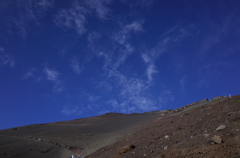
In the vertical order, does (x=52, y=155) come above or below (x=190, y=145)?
above

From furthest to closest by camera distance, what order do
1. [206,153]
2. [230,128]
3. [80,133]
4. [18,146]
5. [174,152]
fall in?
[80,133]
[18,146]
[230,128]
[174,152]
[206,153]

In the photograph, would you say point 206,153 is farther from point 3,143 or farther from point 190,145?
point 3,143

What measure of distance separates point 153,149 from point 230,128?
301cm

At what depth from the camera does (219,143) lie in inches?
227

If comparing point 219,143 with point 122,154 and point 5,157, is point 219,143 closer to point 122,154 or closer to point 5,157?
point 122,154

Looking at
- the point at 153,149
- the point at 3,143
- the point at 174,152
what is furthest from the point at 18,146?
the point at 174,152

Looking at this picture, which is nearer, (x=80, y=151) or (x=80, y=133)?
(x=80, y=151)

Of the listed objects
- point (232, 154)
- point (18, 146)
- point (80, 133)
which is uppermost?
point (80, 133)

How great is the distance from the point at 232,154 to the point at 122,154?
4.90 metres

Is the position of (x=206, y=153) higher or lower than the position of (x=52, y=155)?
lower

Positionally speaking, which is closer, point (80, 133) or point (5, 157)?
point (5, 157)

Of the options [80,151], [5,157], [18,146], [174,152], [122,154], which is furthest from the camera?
[18,146]

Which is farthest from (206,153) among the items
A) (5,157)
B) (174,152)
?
(5,157)

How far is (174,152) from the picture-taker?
6.16m
